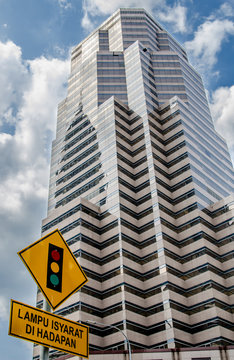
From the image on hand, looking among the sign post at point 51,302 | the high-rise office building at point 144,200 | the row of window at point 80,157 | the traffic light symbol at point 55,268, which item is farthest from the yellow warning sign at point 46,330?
the row of window at point 80,157

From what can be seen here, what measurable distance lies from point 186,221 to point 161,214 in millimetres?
5305

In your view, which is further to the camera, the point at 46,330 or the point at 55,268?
the point at 55,268

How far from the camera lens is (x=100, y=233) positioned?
8275cm

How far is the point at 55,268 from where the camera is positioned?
8.44m

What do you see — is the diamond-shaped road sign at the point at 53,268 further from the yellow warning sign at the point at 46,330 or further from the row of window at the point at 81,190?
the row of window at the point at 81,190

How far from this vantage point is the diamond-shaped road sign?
8.08 metres

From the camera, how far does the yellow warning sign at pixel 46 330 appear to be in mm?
7297

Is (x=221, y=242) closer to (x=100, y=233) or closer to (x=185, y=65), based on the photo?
(x=100, y=233)

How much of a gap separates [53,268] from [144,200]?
3076 inches

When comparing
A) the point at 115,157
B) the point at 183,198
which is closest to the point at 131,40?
the point at 115,157

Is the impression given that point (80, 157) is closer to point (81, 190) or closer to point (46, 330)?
point (81, 190)

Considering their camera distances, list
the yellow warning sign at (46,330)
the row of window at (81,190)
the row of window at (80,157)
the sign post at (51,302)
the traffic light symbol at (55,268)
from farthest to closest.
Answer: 1. the row of window at (80,157)
2. the row of window at (81,190)
3. the traffic light symbol at (55,268)
4. the sign post at (51,302)
5. the yellow warning sign at (46,330)

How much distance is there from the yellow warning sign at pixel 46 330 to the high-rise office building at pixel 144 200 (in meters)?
62.3

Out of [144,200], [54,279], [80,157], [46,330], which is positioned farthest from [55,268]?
[80,157]
